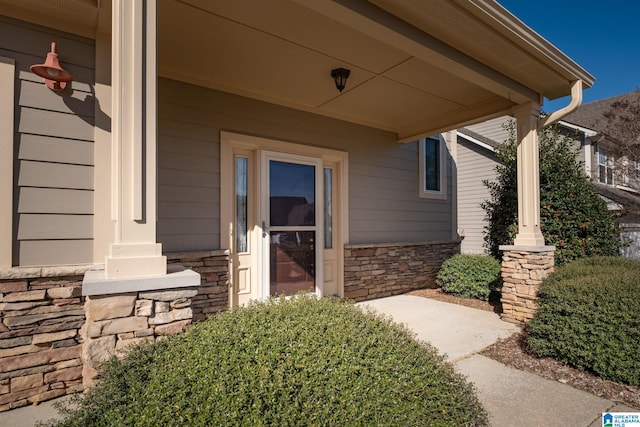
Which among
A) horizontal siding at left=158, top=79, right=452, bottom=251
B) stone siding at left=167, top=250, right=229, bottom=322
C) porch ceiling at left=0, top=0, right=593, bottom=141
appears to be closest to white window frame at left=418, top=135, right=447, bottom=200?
horizontal siding at left=158, top=79, right=452, bottom=251

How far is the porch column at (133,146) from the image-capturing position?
6.06 ft

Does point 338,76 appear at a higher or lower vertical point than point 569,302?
higher

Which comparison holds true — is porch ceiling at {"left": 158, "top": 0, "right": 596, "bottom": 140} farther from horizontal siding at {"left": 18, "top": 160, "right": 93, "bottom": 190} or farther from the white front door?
horizontal siding at {"left": 18, "top": 160, "right": 93, "bottom": 190}

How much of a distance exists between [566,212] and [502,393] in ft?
10.7

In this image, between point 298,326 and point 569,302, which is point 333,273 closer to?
point 569,302

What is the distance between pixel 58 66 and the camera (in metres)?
2.38

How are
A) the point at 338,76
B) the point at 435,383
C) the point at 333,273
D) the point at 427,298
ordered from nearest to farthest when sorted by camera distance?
the point at 435,383
the point at 338,76
the point at 333,273
the point at 427,298

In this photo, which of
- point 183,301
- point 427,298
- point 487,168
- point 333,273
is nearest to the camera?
point 183,301

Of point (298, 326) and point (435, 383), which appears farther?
point (298, 326)

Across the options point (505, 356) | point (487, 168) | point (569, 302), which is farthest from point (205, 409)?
point (487, 168)

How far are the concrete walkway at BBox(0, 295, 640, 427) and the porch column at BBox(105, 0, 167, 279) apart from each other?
53.5 inches

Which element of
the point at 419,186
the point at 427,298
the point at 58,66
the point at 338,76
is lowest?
the point at 427,298

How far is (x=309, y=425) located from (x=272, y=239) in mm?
3086

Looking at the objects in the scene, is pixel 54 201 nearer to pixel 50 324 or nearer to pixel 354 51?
pixel 50 324
